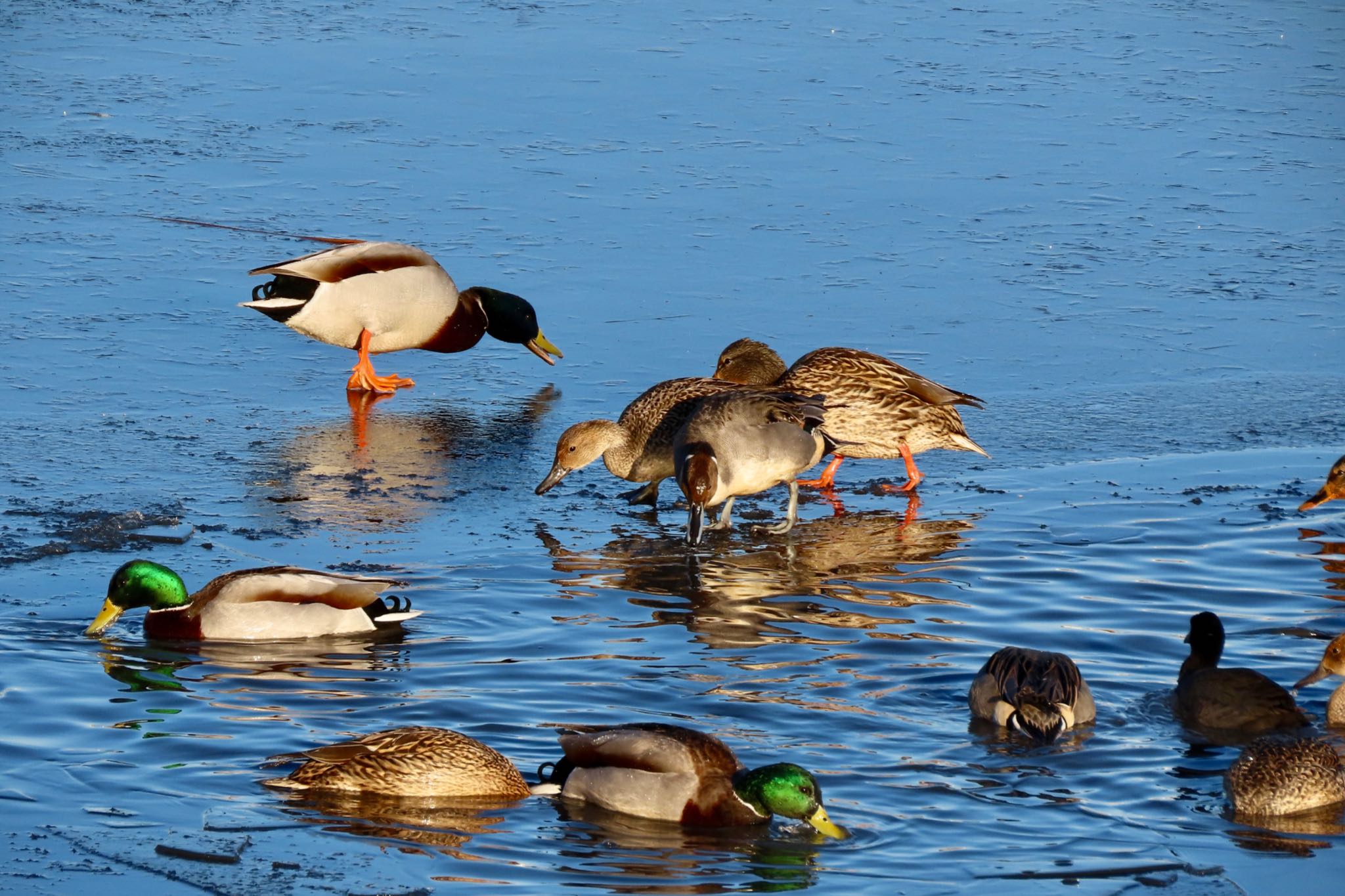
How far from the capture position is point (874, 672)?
23.2 ft

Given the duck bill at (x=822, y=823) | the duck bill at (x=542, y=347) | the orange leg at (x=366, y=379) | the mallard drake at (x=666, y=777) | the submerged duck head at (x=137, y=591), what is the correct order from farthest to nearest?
the duck bill at (x=542, y=347)
the orange leg at (x=366, y=379)
the submerged duck head at (x=137, y=591)
the mallard drake at (x=666, y=777)
the duck bill at (x=822, y=823)

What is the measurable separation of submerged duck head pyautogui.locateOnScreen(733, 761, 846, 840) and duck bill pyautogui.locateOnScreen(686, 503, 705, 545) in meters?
2.83

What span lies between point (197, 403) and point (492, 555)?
261 cm

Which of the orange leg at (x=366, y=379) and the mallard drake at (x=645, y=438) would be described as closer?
the mallard drake at (x=645, y=438)

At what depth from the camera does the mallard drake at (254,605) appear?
7.29 meters

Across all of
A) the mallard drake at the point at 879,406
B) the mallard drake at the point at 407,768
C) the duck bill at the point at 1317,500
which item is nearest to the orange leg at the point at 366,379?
the mallard drake at the point at 879,406

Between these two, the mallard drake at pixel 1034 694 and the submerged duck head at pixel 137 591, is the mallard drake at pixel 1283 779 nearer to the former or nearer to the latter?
the mallard drake at pixel 1034 694

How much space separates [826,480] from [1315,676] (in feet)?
10.7

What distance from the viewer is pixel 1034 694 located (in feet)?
20.9

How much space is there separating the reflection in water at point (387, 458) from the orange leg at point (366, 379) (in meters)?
0.06

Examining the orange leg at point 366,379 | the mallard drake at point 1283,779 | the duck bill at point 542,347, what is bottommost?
the mallard drake at point 1283,779

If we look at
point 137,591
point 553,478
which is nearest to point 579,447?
point 553,478

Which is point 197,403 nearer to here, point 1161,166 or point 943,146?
point 943,146

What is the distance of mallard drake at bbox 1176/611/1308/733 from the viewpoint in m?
6.64
